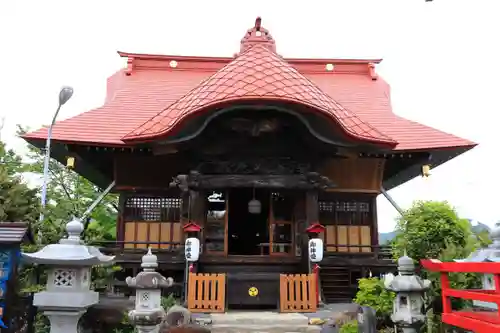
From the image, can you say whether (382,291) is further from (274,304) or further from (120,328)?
(120,328)

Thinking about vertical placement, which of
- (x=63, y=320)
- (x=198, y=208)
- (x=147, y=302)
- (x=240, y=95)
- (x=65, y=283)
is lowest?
(x=63, y=320)

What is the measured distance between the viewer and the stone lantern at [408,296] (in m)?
6.34

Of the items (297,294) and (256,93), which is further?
(256,93)

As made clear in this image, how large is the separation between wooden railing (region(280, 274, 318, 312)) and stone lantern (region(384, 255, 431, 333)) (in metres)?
2.55

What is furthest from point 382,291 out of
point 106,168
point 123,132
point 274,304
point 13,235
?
point 106,168

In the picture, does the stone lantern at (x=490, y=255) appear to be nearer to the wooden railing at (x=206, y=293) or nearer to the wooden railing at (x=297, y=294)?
the wooden railing at (x=297, y=294)

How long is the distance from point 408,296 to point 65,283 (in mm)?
5051

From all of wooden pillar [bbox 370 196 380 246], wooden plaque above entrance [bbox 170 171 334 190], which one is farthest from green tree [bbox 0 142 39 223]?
wooden pillar [bbox 370 196 380 246]

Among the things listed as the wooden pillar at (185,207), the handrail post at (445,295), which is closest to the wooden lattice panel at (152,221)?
the wooden pillar at (185,207)

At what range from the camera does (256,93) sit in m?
9.59

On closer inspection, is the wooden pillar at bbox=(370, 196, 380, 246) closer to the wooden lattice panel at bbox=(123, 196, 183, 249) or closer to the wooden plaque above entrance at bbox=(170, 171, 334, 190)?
the wooden plaque above entrance at bbox=(170, 171, 334, 190)

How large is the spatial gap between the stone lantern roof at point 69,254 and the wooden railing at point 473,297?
16.0 feet

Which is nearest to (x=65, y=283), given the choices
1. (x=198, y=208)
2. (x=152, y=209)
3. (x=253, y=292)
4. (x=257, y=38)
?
(x=253, y=292)

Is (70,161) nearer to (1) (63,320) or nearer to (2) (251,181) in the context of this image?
(2) (251,181)
